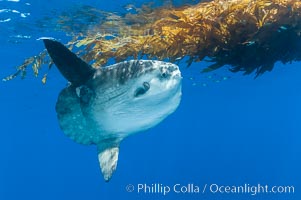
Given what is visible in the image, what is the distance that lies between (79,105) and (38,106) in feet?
123

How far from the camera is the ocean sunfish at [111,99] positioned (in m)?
4.55

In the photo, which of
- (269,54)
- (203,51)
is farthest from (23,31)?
(269,54)

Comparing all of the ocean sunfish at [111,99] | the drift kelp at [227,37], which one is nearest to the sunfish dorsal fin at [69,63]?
the ocean sunfish at [111,99]

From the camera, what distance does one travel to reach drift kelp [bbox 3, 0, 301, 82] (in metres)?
6.76

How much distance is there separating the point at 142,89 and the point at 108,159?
4.19 feet

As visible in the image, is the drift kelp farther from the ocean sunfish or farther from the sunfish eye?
the sunfish eye

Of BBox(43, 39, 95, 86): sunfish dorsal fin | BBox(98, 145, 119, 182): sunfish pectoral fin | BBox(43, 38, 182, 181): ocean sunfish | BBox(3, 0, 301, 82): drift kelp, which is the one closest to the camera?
BBox(43, 39, 95, 86): sunfish dorsal fin

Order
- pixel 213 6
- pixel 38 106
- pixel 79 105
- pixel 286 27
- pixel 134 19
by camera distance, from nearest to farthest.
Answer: pixel 79 105, pixel 286 27, pixel 213 6, pixel 134 19, pixel 38 106

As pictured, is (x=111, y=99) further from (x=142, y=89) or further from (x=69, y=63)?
(x=69, y=63)

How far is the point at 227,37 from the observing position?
7.13 meters

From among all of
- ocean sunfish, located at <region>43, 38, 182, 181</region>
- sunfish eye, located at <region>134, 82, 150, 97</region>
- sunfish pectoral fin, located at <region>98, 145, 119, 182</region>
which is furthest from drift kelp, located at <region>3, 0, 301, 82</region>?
sunfish pectoral fin, located at <region>98, 145, 119, 182</region>

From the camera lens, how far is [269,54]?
760 centimetres

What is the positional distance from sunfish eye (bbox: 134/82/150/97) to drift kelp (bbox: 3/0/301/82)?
3.10 m

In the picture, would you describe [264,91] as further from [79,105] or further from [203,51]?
[79,105]
